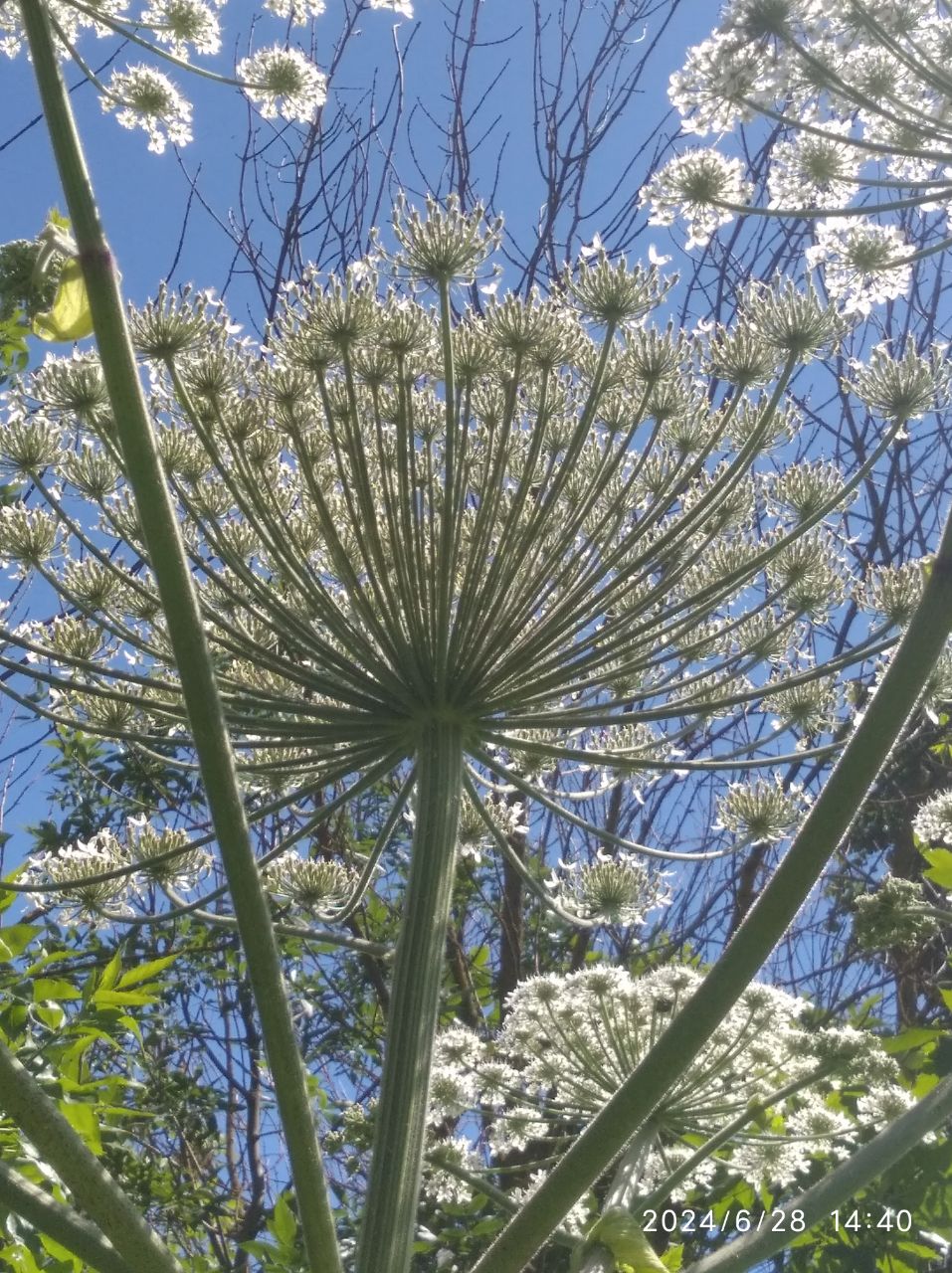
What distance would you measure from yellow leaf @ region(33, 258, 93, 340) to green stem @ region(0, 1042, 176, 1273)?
1.05 m

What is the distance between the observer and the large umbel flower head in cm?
333

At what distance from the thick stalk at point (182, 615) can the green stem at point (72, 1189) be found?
32 mm

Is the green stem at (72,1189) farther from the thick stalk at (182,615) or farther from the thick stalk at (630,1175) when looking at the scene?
the thick stalk at (630,1175)

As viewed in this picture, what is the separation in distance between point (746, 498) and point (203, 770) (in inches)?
116

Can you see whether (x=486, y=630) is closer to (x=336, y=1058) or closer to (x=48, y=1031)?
(x=48, y=1031)

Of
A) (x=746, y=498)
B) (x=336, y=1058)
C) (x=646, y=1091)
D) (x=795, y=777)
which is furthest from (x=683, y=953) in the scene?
(x=646, y=1091)

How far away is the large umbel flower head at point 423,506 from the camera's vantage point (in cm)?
333

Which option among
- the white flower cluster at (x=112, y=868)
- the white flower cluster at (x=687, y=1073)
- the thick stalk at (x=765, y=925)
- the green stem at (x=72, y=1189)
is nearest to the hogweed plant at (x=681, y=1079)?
the white flower cluster at (x=687, y=1073)

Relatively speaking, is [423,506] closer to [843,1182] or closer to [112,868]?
[112,868]

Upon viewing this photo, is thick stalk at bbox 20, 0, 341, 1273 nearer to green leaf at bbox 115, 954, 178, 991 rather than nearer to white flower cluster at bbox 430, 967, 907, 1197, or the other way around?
green leaf at bbox 115, 954, 178, 991

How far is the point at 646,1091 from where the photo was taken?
1594 mm

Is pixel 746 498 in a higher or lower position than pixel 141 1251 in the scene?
higher

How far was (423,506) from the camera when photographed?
375 centimetres

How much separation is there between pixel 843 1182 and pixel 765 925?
A: 1.57 feet
